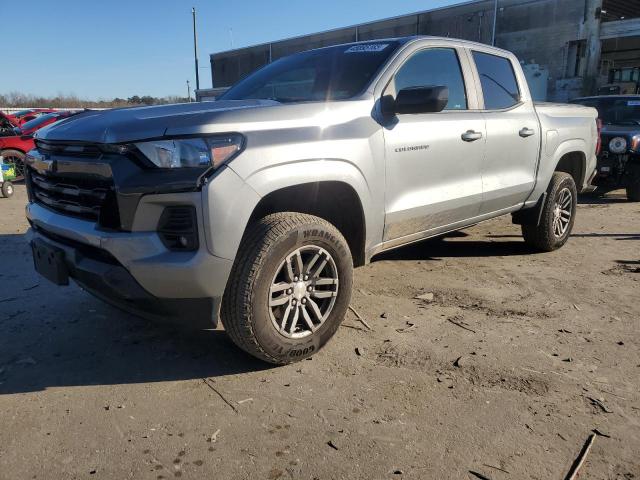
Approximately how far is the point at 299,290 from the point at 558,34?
28599 millimetres

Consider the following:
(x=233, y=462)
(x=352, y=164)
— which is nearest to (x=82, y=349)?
(x=233, y=462)

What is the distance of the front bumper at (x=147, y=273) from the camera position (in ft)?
8.14

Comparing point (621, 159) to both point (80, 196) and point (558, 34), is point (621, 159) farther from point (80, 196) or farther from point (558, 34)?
point (558, 34)

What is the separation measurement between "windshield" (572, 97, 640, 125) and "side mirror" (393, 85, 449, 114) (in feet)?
26.0

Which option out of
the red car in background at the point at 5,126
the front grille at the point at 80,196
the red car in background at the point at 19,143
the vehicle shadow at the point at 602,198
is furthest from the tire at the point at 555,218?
the red car in background at the point at 5,126

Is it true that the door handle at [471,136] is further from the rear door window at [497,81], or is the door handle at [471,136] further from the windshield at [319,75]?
the windshield at [319,75]

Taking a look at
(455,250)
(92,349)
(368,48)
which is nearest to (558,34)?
(455,250)

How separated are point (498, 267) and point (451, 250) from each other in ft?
2.38

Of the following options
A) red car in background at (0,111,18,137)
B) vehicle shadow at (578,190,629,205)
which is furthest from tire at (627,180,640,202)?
red car in background at (0,111,18,137)

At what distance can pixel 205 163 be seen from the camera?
8.21 feet

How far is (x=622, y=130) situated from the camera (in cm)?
899

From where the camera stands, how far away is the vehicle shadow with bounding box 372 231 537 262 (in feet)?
17.8

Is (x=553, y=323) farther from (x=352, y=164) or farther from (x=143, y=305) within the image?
(x=143, y=305)

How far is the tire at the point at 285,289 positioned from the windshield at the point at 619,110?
867cm
